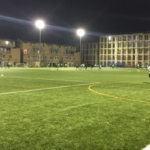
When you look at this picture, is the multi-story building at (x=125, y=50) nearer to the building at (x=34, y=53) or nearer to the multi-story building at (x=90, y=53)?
the multi-story building at (x=90, y=53)

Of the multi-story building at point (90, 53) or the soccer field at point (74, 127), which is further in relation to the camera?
the multi-story building at point (90, 53)

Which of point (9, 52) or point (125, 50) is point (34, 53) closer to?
point (9, 52)

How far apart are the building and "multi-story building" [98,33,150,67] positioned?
16045 mm

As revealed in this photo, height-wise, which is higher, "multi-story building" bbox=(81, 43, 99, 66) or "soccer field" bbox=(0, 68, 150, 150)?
"multi-story building" bbox=(81, 43, 99, 66)

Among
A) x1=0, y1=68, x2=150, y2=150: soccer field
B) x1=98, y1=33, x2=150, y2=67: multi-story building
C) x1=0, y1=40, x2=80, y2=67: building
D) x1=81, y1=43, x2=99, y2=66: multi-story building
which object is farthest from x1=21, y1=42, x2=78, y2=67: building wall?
x1=0, y1=68, x2=150, y2=150: soccer field

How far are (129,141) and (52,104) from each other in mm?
4872

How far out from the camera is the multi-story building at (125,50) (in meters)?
113

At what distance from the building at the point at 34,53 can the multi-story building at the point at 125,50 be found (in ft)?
52.6

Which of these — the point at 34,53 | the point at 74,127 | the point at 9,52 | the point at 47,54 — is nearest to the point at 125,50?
the point at 47,54

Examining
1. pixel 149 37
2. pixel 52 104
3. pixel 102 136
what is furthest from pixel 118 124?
pixel 149 37

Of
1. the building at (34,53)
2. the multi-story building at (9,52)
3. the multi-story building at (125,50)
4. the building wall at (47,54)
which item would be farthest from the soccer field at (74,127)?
the multi-story building at (125,50)

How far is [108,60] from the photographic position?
Answer: 125 metres

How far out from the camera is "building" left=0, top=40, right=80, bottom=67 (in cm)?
9950

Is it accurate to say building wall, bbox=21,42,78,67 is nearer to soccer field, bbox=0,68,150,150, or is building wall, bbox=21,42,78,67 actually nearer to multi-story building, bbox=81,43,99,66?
multi-story building, bbox=81,43,99,66
